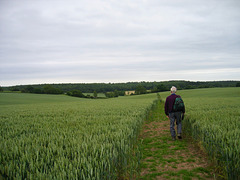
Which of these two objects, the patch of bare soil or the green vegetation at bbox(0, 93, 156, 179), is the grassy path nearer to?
the patch of bare soil

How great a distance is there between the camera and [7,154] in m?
3.59

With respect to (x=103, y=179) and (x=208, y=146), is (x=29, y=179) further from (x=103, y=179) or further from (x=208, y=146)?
(x=208, y=146)

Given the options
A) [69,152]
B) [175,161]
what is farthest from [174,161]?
[69,152]

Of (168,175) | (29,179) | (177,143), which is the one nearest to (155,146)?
(177,143)

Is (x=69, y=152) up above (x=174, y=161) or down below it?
above

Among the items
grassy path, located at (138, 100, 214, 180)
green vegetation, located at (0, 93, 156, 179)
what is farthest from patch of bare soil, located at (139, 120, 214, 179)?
green vegetation, located at (0, 93, 156, 179)

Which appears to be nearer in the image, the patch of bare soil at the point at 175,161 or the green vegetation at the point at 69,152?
the green vegetation at the point at 69,152

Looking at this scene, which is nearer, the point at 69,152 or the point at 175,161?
the point at 69,152

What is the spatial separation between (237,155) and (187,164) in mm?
1928

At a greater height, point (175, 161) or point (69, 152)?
point (69, 152)

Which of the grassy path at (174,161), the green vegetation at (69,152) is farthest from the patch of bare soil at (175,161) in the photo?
the green vegetation at (69,152)

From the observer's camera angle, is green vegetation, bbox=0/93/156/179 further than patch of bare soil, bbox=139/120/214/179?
No

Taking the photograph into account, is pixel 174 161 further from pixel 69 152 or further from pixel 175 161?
pixel 69 152

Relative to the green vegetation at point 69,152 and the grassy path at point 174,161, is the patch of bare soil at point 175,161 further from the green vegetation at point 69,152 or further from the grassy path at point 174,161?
the green vegetation at point 69,152
